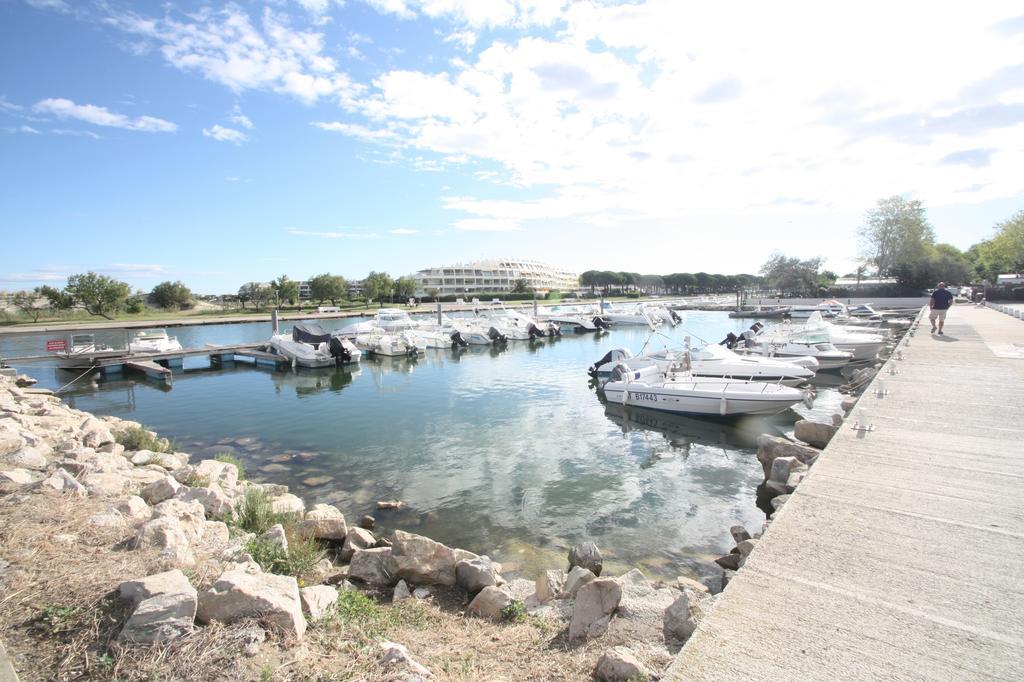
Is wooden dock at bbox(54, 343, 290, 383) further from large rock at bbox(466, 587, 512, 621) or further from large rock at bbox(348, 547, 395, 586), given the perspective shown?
large rock at bbox(466, 587, 512, 621)

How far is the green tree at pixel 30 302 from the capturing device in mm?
71438

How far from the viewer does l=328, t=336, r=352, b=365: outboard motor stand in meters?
33.6

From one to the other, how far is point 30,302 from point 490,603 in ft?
318

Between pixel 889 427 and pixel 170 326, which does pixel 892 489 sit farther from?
pixel 170 326

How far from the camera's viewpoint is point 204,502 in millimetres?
7973

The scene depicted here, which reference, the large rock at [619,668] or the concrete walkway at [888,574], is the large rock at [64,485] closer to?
the large rock at [619,668]

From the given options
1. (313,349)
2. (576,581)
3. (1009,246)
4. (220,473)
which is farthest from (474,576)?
(1009,246)

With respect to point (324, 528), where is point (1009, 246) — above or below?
above

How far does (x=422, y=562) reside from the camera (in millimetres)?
6723

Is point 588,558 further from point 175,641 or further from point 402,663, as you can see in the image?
point 175,641

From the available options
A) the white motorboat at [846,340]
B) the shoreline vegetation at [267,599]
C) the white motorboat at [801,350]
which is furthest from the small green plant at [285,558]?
the white motorboat at [846,340]

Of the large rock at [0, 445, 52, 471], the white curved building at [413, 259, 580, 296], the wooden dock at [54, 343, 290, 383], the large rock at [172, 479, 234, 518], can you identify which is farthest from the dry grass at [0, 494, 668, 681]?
the white curved building at [413, 259, 580, 296]

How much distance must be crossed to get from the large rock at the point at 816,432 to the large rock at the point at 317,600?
11.6 m

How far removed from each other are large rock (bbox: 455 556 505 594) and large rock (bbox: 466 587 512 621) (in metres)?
0.38
